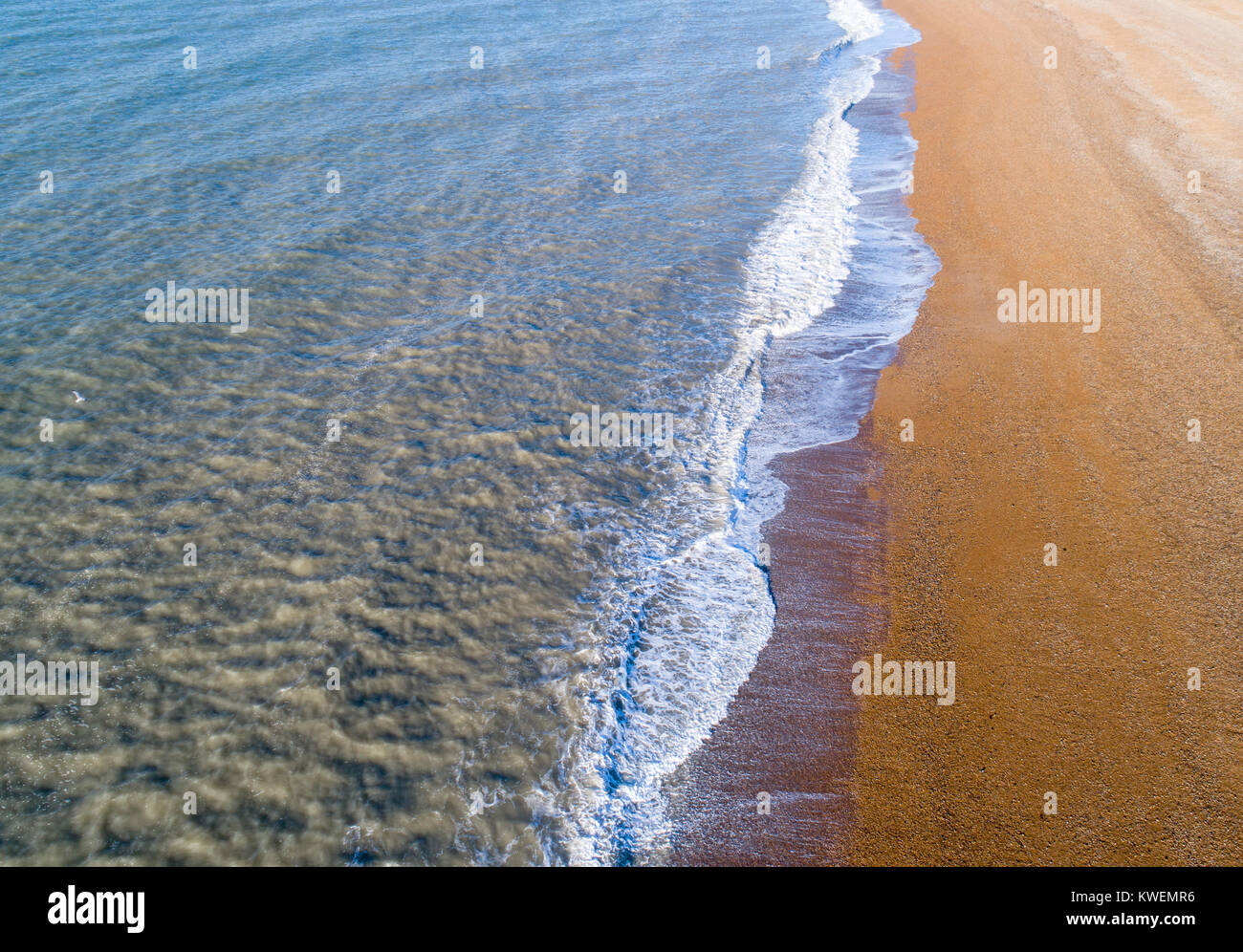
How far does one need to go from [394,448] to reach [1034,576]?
6.91 meters

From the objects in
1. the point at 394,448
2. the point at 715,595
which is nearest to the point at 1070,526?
the point at 715,595

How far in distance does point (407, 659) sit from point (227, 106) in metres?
17.1

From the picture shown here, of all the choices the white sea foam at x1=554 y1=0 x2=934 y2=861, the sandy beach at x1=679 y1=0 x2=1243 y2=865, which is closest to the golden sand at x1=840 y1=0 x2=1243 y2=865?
the sandy beach at x1=679 y1=0 x2=1243 y2=865

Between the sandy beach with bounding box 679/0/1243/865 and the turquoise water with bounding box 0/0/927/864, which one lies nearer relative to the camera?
the sandy beach with bounding box 679/0/1243/865

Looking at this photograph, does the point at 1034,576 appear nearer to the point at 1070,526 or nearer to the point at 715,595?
the point at 1070,526

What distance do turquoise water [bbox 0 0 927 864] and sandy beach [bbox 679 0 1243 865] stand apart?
62 centimetres

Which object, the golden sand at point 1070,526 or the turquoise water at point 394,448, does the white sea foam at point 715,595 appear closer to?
the turquoise water at point 394,448

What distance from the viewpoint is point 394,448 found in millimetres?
8969

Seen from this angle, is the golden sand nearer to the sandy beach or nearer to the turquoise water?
the sandy beach

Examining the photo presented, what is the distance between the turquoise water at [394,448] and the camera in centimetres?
582

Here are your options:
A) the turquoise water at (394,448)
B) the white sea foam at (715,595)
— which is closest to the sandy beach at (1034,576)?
the white sea foam at (715,595)

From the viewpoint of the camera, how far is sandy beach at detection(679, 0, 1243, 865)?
17.5 feet
